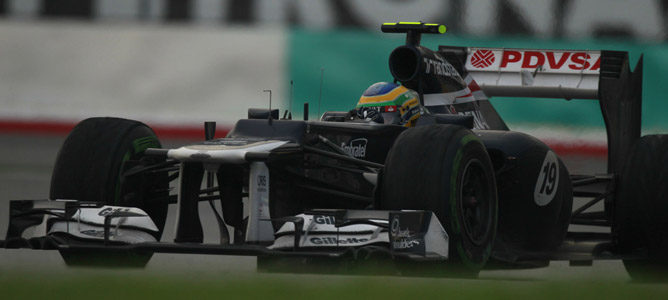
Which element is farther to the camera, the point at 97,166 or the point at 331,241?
the point at 97,166

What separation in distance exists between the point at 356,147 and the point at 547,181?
129 cm

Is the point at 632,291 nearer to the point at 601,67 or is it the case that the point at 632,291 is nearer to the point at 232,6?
the point at 601,67

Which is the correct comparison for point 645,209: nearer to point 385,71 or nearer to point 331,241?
point 331,241

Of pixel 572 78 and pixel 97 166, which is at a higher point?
pixel 572 78

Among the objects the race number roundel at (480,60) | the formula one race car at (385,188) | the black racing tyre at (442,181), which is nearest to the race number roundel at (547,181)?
the formula one race car at (385,188)

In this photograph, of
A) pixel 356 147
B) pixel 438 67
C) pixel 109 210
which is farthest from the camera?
pixel 438 67

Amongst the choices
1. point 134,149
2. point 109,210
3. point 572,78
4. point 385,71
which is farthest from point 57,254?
point 385,71

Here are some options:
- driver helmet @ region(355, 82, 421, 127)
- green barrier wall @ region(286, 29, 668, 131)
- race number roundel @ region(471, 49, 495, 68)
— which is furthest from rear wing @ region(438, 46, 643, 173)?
green barrier wall @ region(286, 29, 668, 131)

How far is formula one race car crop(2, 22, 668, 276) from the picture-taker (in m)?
7.12

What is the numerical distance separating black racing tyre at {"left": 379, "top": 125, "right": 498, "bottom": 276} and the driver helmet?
118 cm

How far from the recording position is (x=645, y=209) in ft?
28.8

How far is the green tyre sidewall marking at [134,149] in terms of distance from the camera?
322 inches

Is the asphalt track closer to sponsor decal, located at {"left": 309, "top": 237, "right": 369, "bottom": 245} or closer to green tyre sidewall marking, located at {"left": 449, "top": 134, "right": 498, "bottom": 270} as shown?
sponsor decal, located at {"left": 309, "top": 237, "right": 369, "bottom": 245}

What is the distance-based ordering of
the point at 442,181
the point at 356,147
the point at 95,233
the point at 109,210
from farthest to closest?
the point at 356,147 → the point at 109,210 → the point at 95,233 → the point at 442,181
